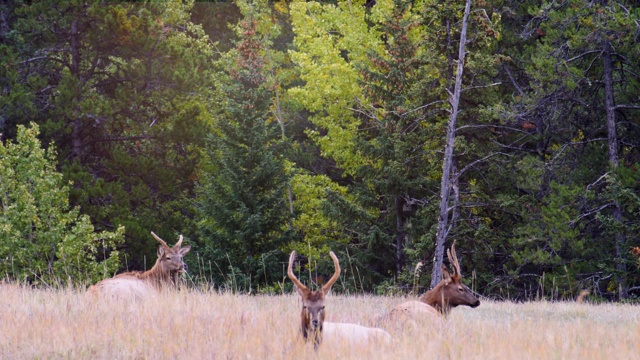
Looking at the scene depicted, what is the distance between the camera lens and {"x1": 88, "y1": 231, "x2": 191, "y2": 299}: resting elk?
12547 millimetres

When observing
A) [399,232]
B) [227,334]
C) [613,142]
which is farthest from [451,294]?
[399,232]

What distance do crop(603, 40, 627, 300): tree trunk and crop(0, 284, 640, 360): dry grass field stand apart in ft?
32.5

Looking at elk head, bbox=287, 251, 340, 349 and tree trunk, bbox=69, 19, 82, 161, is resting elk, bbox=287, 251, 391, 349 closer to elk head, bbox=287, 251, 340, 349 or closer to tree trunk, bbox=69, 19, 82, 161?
elk head, bbox=287, 251, 340, 349

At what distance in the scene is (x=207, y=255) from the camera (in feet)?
80.6

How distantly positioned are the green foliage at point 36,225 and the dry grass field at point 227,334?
37.1ft

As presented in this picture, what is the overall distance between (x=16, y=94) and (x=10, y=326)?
18802 mm

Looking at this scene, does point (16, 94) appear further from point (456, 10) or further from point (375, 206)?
point (456, 10)

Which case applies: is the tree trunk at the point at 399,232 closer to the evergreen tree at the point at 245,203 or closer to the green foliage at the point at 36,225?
the evergreen tree at the point at 245,203

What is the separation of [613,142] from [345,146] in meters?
8.67

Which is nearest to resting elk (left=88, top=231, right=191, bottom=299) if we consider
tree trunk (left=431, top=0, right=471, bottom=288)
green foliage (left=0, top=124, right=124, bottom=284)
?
tree trunk (left=431, top=0, right=471, bottom=288)

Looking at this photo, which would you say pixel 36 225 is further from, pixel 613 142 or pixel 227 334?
pixel 227 334

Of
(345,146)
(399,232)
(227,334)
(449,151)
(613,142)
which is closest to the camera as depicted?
(227,334)

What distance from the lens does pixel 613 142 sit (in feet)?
70.8

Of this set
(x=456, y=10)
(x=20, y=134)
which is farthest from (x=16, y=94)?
→ (x=456, y=10)
